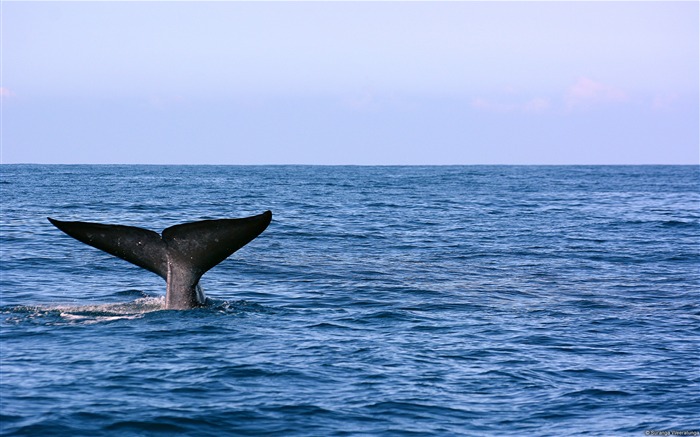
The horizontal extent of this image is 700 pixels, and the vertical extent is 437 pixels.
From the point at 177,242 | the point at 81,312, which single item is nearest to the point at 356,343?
the point at 177,242

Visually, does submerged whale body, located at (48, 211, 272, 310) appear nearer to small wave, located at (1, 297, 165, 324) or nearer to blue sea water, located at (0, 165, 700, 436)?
blue sea water, located at (0, 165, 700, 436)

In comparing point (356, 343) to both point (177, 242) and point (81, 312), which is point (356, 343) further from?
point (81, 312)

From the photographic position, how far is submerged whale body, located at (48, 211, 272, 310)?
1103 centimetres

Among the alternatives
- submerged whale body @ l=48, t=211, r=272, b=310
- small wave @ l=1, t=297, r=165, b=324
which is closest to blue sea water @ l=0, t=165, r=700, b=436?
small wave @ l=1, t=297, r=165, b=324

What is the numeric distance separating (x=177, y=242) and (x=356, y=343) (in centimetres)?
258

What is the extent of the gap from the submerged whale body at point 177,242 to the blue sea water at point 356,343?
0.82m

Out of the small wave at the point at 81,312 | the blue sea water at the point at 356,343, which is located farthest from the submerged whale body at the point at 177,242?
the small wave at the point at 81,312

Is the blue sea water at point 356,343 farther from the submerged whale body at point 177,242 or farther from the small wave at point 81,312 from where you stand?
the submerged whale body at point 177,242

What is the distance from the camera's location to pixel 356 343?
39.0 feet

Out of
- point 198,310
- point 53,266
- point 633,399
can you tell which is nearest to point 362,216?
point 53,266

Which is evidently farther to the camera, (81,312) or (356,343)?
(81,312)

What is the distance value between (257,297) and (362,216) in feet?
66.5

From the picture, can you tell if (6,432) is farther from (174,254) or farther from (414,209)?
(414,209)

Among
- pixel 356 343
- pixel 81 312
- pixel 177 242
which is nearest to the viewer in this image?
pixel 177 242
